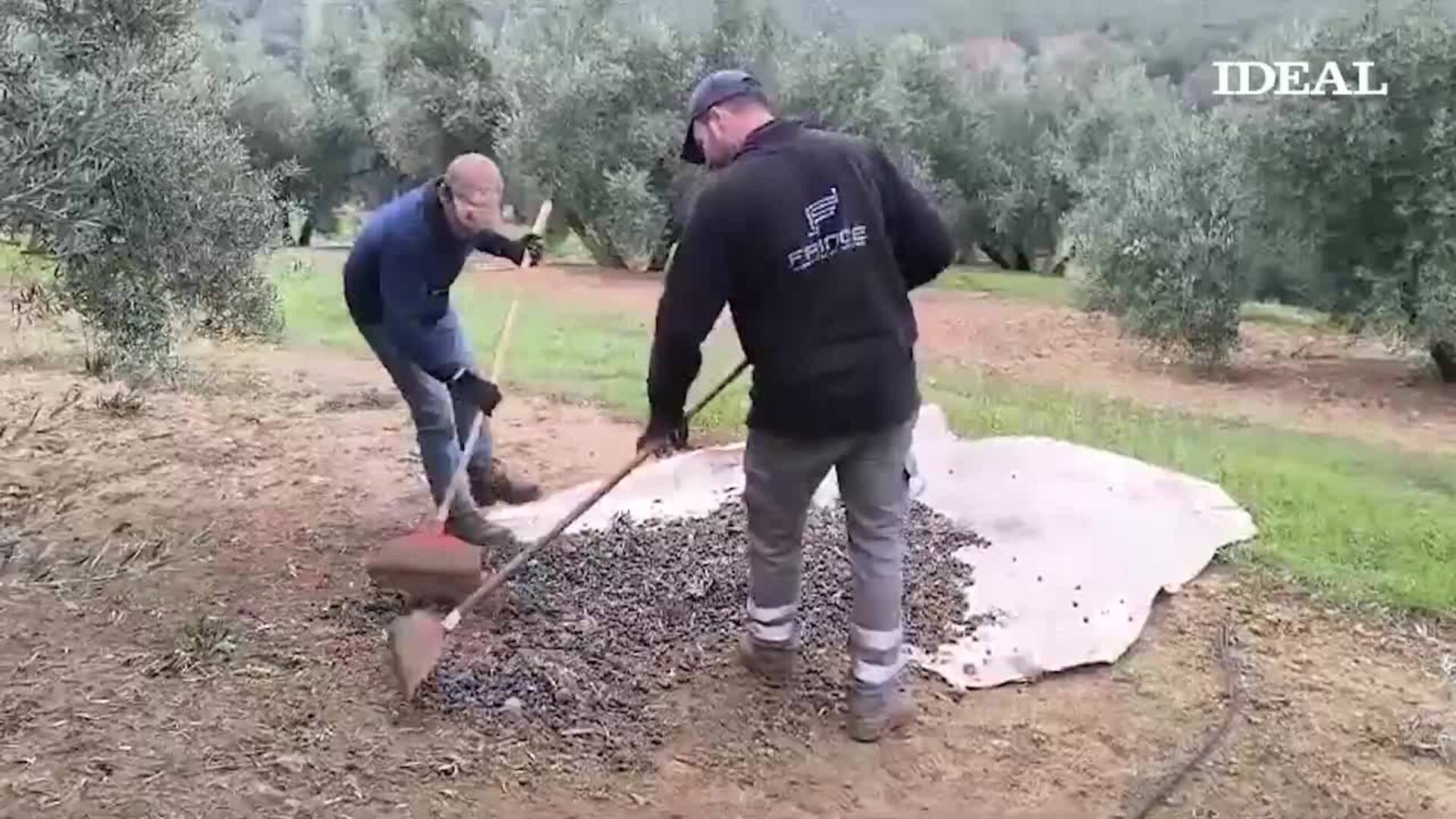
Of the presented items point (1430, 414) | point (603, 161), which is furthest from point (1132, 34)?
point (1430, 414)

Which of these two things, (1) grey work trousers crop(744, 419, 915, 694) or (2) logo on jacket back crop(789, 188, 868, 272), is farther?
(1) grey work trousers crop(744, 419, 915, 694)

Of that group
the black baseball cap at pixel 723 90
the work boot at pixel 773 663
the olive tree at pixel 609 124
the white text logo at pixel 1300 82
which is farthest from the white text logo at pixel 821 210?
the olive tree at pixel 609 124

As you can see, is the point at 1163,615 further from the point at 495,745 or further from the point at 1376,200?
the point at 1376,200

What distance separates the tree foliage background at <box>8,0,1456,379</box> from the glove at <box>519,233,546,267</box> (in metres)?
1.05

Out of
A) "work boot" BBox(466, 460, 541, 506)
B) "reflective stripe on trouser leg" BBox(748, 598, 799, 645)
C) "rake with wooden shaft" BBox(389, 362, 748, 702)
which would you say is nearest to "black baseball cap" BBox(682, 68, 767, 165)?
"rake with wooden shaft" BBox(389, 362, 748, 702)

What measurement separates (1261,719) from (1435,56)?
8.76 meters

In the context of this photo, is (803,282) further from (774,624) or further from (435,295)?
(435,295)

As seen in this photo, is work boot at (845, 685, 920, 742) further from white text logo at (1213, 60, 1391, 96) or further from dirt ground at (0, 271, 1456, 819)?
white text logo at (1213, 60, 1391, 96)

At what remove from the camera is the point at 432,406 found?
5.05 metres

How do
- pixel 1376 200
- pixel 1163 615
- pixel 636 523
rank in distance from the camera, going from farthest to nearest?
1. pixel 1376 200
2. pixel 636 523
3. pixel 1163 615

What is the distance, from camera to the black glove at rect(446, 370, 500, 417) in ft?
15.3

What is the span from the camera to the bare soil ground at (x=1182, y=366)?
33.9 ft

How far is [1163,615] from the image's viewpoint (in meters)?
4.77

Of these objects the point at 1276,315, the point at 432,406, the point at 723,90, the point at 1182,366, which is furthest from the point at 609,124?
the point at 723,90
